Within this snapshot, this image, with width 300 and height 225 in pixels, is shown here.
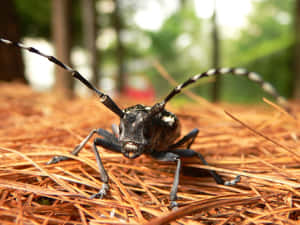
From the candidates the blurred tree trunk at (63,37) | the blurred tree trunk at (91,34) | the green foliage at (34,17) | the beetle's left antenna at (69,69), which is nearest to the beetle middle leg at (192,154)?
the beetle's left antenna at (69,69)

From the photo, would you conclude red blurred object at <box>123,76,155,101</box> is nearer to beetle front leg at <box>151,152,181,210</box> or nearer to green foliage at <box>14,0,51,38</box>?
green foliage at <box>14,0,51,38</box>

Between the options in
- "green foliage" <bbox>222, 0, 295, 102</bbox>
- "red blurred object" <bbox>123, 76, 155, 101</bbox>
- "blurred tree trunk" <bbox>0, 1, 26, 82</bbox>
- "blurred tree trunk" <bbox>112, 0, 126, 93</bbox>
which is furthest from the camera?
"red blurred object" <bbox>123, 76, 155, 101</bbox>

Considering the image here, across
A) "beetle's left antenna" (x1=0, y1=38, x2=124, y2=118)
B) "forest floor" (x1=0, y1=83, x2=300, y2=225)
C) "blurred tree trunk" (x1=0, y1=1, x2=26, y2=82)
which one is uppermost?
"blurred tree trunk" (x1=0, y1=1, x2=26, y2=82)

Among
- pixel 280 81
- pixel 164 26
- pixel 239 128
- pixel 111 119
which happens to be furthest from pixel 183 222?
pixel 164 26

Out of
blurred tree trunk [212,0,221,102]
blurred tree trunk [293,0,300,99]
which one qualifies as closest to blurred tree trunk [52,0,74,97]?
blurred tree trunk [212,0,221,102]

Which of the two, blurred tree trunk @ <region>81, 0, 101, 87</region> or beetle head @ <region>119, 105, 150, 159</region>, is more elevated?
blurred tree trunk @ <region>81, 0, 101, 87</region>

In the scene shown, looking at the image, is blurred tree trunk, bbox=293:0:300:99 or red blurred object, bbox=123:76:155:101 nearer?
blurred tree trunk, bbox=293:0:300:99
